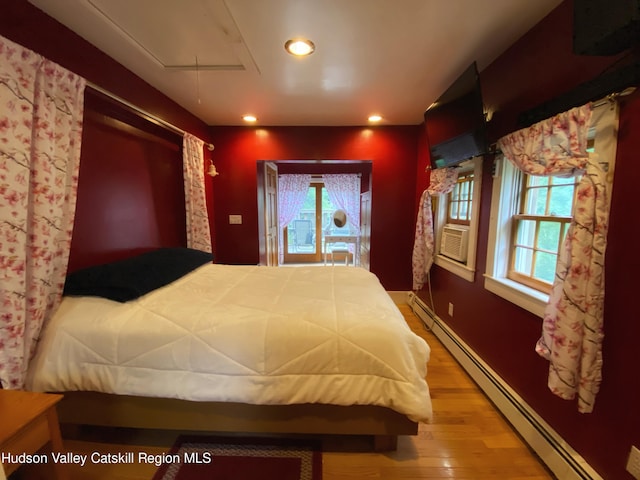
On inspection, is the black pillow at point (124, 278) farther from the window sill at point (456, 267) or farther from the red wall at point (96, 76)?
the window sill at point (456, 267)

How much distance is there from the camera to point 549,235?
1.53 meters

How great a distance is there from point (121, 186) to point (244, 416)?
180cm

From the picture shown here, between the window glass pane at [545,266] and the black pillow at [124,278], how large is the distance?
2389 mm

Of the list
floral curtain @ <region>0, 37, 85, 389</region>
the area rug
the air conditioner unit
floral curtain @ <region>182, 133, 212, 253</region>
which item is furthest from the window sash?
floral curtain @ <region>182, 133, 212, 253</region>

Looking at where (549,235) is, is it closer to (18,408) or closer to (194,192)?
(18,408)

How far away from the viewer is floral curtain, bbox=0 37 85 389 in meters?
1.11

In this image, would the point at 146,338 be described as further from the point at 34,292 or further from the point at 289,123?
the point at 289,123

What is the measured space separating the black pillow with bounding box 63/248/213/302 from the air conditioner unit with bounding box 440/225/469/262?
234 centimetres

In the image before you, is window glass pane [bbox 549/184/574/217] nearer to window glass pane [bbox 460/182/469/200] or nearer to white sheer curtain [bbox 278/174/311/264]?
window glass pane [bbox 460/182/469/200]

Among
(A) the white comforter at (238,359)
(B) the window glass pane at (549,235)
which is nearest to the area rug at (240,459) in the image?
(A) the white comforter at (238,359)

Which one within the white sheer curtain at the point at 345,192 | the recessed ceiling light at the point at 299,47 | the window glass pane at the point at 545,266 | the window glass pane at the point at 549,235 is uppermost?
the recessed ceiling light at the point at 299,47

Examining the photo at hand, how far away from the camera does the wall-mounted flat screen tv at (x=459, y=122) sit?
162cm

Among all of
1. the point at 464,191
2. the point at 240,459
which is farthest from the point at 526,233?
the point at 240,459

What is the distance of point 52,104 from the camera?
127cm
